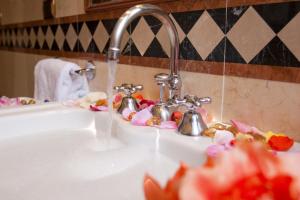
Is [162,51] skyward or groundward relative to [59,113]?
skyward

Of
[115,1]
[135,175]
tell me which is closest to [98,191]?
[135,175]

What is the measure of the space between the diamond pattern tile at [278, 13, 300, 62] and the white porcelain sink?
250 mm

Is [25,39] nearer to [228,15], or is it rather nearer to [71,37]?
[71,37]

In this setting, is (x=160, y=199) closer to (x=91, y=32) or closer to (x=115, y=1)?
(x=115, y=1)

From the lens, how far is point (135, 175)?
608 mm

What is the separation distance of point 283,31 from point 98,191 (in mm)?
474

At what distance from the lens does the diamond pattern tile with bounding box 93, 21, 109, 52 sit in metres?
1.12

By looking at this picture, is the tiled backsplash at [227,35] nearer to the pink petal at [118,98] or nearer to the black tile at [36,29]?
the pink petal at [118,98]

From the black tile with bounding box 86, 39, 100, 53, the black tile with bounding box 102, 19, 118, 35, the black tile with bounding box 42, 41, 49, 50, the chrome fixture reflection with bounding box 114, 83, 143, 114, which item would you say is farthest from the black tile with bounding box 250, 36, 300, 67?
the black tile with bounding box 42, 41, 49, 50

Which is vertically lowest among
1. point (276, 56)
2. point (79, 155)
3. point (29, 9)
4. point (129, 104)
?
point (79, 155)

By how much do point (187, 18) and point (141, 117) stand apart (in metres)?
0.29

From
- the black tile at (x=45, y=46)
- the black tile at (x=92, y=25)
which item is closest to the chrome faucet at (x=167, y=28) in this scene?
the black tile at (x=92, y=25)

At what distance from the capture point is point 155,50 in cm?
91

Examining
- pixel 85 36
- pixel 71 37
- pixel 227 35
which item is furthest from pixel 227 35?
pixel 71 37
